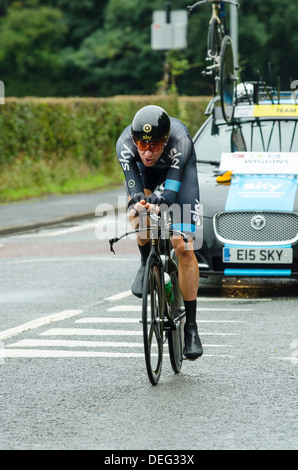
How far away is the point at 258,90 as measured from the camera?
11258mm

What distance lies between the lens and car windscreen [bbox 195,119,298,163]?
1070 centimetres

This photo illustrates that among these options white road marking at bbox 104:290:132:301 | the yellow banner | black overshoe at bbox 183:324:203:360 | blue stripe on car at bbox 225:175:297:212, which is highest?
the yellow banner

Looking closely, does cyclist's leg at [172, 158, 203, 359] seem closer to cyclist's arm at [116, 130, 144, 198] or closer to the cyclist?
the cyclist

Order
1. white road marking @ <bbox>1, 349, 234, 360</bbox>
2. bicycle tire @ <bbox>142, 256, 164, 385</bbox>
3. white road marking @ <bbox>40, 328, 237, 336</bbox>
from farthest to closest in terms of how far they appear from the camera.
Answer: white road marking @ <bbox>40, 328, 237, 336</bbox>
white road marking @ <bbox>1, 349, 234, 360</bbox>
bicycle tire @ <bbox>142, 256, 164, 385</bbox>

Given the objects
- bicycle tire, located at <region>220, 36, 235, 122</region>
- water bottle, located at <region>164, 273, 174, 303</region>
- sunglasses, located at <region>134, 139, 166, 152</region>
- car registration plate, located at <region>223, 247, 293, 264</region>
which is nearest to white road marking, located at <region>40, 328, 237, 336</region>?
water bottle, located at <region>164, 273, 174, 303</region>

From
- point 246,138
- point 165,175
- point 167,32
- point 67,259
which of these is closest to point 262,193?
point 246,138

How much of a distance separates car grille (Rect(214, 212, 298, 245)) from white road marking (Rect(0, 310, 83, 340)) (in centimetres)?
165

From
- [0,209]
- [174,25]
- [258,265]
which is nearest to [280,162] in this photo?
[258,265]

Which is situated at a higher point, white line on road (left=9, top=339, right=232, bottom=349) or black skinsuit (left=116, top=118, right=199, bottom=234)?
black skinsuit (left=116, top=118, right=199, bottom=234)

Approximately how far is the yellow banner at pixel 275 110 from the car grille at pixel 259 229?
6.02 ft

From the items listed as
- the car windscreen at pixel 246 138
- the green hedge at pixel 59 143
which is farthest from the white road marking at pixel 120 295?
the green hedge at pixel 59 143

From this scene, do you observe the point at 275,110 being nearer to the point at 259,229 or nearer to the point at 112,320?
the point at 259,229

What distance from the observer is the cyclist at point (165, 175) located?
6.17 meters

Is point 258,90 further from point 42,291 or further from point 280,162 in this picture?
point 42,291
